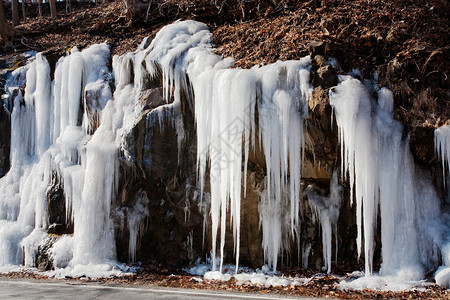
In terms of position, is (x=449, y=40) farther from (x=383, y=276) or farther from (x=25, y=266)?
(x=25, y=266)

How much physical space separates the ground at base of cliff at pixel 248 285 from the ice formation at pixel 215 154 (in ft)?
1.33

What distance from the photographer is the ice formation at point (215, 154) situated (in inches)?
253

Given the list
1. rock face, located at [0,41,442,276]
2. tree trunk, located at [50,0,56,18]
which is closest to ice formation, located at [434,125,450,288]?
rock face, located at [0,41,442,276]

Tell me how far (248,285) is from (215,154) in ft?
7.71

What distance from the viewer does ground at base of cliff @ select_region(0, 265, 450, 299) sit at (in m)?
5.46

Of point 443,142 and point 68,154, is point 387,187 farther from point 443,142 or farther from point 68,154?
point 68,154

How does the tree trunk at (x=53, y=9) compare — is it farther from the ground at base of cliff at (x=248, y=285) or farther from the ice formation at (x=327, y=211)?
the ice formation at (x=327, y=211)

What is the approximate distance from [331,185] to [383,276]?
5.76 ft

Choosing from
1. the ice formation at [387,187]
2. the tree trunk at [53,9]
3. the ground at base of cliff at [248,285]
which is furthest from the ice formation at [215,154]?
the tree trunk at [53,9]

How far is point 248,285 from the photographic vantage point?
633 centimetres

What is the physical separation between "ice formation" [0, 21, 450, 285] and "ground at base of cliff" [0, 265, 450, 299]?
41 centimetres

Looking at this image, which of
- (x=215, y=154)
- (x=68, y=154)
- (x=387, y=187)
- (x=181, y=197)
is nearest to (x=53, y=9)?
(x=68, y=154)

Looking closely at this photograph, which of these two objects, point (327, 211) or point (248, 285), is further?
point (327, 211)

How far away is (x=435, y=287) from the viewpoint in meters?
5.65
